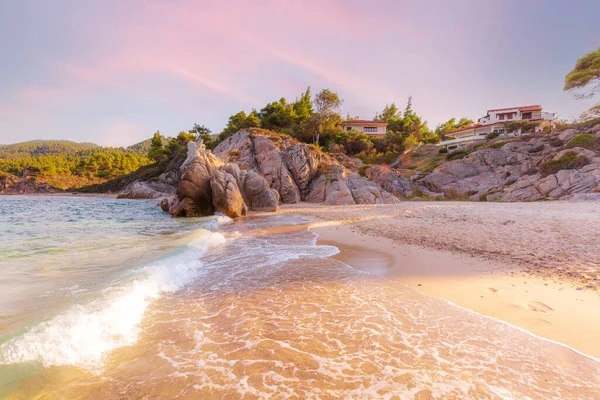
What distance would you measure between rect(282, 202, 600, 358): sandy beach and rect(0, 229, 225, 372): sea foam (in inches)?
216

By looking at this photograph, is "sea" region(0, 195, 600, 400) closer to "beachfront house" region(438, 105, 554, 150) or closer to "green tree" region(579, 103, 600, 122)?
"green tree" region(579, 103, 600, 122)

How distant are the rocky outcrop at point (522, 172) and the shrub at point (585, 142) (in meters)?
0.35

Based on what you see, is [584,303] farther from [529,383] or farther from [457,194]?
[457,194]

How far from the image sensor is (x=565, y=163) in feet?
89.2

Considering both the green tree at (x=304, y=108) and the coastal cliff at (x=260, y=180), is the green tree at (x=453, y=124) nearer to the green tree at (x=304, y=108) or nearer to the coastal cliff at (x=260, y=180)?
the green tree at (x=304, y=108)

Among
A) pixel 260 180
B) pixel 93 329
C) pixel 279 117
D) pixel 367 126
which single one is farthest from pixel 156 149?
pixel 93 329

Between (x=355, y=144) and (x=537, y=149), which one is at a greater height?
(x=355, y=144)

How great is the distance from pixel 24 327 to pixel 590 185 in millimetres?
33534

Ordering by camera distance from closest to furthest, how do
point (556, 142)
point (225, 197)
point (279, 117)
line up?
point (225, 197) → point (556, 142) → point (279, 117)

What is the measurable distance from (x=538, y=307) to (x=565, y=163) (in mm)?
31811

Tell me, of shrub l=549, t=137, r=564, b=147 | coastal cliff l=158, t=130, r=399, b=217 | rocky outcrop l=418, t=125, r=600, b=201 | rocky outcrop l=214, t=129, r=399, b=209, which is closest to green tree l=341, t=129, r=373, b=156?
coastal cliff l=158, t=130, r=399, b=217

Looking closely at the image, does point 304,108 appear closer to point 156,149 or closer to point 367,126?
point 367,126

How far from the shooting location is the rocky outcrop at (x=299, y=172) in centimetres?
3195

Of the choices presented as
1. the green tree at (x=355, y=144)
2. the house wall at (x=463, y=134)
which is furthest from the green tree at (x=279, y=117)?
the house wall at (x=463, y=134)
